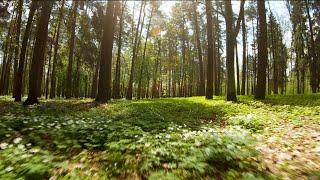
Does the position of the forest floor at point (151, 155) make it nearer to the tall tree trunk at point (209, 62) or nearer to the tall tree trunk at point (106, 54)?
the tall tree trunk at point (106, 54)

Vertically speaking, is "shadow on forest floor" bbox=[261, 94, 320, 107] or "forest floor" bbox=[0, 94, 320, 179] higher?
"shadow on forest floor" bbox=[261, 94, 320, 107]

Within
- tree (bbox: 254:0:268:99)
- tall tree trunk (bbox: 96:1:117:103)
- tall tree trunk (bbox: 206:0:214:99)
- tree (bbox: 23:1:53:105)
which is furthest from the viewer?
tall tree trunk (bbox: 206:0:214:99)

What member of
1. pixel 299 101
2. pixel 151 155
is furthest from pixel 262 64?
pixel 151 155

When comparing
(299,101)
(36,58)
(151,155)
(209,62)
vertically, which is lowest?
(151,155)

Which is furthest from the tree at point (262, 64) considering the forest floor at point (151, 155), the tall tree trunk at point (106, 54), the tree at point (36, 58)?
the tree at point (36, 58)

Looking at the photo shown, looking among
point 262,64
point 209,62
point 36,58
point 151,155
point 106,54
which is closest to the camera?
point 151,155

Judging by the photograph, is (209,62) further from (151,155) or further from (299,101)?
(151,155)

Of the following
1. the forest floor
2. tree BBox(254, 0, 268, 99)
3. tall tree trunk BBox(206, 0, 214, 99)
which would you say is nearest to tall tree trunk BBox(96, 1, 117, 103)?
tall tree trunk BBox(206, 0, 214, 99)

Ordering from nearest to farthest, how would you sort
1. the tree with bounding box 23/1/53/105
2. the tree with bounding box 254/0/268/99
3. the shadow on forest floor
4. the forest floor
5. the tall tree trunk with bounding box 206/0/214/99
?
1. the forest floor
2. the shadow on forest floor
3. the tree with bounding box 23/1/53/105
4. the tree with bounding box 254/0/268/99
5. the tall tree trunk with bounding box 206/0/214/99

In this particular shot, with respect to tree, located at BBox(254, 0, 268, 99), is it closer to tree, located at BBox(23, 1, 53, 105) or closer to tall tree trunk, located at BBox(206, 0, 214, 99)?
tall tree trunk, located at BBox(206, 0, 214, 99)

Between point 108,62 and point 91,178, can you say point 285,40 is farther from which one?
point 91,178

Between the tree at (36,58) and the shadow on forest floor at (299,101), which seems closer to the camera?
the shadow on forest floor at (299,101)

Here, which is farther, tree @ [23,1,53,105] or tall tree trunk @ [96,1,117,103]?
tall tree trunk @ [96,1,117,103]

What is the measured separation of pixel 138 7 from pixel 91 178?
33.3 m
